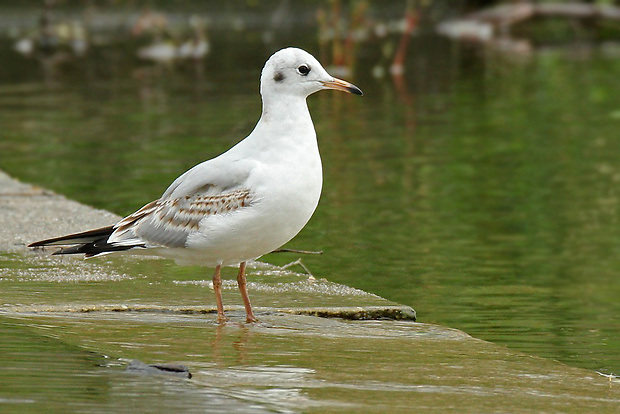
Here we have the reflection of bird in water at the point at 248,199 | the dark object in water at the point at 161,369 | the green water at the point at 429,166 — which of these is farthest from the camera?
the green water at the point at 429,166

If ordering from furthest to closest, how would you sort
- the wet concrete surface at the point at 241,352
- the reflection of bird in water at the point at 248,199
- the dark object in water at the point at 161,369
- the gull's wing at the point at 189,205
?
the gull's wing at the point at 189,205, the reflection of bird in water at the point at 248,199, the dark object in water at the point at 161,369, the wet concrete surface at the point at 241,352

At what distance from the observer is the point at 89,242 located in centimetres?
621

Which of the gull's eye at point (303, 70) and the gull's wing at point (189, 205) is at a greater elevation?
the gull's eye at point (303, 70)

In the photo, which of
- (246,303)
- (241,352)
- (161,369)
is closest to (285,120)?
(246,303)

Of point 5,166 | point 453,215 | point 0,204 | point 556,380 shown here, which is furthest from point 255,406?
point 5,166

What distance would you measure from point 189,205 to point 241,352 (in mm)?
1116


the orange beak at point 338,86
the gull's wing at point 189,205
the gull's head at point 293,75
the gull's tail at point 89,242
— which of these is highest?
the gull's head at point 293,75

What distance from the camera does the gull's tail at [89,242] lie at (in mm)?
6125

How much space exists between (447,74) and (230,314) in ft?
47.2

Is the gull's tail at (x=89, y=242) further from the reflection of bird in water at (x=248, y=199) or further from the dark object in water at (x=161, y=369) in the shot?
the dark object in water at (x=161, y=369)

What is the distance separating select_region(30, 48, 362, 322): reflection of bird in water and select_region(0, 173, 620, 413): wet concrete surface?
25 cm

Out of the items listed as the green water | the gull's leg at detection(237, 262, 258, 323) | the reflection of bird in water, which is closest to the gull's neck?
the reflection of bird in water

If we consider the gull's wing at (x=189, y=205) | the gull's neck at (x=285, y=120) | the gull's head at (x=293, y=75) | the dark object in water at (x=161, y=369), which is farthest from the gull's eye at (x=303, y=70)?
the dark object in water at (x=161, y=369)

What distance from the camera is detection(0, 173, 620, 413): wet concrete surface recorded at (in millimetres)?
4465
